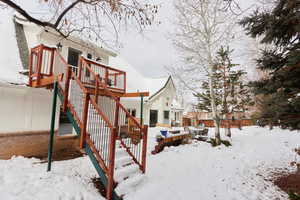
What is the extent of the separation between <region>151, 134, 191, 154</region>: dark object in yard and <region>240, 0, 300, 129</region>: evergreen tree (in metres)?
4.65

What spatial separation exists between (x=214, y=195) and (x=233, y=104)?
1080 centimetres

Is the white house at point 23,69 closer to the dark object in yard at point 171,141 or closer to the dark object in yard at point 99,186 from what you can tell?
the dark object in yard at point 99,186

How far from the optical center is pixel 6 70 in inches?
213

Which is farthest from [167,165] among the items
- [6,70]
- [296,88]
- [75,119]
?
[6,70]

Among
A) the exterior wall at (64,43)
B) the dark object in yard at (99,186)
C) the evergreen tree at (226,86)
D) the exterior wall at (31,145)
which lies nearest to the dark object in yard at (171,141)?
the dark object in yard at (99,186)

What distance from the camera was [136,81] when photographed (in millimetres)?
13102

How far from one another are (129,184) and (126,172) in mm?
314

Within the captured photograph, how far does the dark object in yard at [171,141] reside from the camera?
726 centimetres

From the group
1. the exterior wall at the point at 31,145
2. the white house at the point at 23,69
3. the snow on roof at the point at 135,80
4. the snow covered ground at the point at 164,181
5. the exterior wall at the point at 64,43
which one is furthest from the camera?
the snow on roof at the point at 135,80

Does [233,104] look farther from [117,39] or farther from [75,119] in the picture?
[75,119]

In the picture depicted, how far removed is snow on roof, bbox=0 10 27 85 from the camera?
5.27 metres

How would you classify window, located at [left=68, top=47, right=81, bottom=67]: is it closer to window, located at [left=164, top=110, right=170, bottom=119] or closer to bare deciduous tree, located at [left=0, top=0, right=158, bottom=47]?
bare deciduous tree, located at [left=0, top=0, right=158, bottom=47]

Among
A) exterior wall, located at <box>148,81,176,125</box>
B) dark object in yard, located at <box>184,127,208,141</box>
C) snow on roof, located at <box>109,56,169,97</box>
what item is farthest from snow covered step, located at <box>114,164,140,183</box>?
exterior wall, located at <box>148,81,176,125</box>

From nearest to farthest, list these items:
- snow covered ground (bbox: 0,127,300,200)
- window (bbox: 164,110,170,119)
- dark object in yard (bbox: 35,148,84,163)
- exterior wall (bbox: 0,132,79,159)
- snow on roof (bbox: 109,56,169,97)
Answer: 1. snow covered ground (bbox: 0,127,300,200)
2. exterior wall (bbox: 0,132,79,159)
3. dark object in yard (bbox: 35,148,84,163)
4. snow on roof (bbox: 109,56,169,97)
5. window (bbox: 164,110,170,119)
